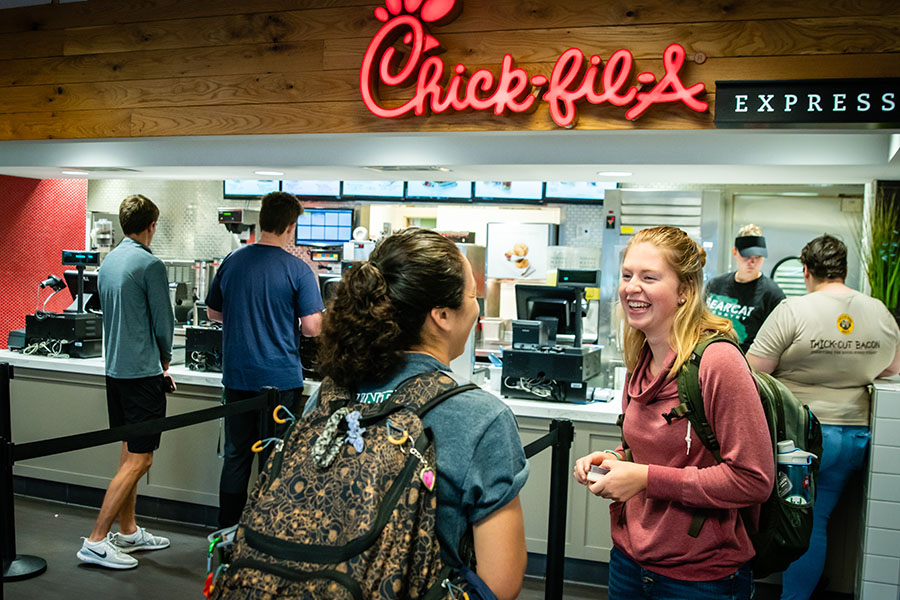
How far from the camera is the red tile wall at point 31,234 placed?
617 centimetres

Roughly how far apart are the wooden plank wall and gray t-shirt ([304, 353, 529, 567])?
2.85 meters

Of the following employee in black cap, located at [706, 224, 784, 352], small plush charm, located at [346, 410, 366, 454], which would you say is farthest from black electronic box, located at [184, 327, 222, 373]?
small plush charm, located at [346, 410, 366, 454]

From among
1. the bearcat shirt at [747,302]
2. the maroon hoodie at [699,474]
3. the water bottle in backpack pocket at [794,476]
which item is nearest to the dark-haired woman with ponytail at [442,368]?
the maroon hoodie at [699,474]

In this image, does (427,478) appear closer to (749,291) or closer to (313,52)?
(313,52)

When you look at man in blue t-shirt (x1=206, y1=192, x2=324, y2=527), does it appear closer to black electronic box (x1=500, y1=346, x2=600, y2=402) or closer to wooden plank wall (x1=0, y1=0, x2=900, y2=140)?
wooden plank wall (x1=0, y1=0, x2=900, y2=140)

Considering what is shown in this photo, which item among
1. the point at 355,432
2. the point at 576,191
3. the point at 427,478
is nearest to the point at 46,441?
the point at 355,432

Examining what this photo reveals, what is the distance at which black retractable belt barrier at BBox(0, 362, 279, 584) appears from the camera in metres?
2.23

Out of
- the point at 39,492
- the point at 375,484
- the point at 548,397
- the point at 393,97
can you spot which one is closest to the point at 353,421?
the point at 375,484

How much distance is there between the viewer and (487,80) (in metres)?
4.03

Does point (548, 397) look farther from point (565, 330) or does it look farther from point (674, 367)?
point (674, 367)

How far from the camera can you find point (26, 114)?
5078 millimetres

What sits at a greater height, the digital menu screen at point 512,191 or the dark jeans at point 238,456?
the digital menu screen at point 512,191

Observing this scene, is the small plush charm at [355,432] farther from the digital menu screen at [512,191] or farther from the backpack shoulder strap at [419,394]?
the digital menu screen at [512,191]

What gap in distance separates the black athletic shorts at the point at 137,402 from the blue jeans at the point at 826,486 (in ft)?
10.1
